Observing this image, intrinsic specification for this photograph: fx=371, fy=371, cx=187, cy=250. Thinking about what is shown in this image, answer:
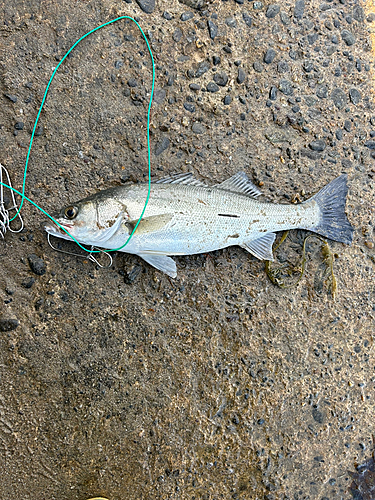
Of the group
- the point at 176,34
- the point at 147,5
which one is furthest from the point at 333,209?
the point at 147,5

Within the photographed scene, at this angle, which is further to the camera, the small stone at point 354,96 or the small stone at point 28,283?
the small stone at point 354,96

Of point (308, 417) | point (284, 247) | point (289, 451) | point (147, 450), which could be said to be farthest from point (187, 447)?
point (284, 247)

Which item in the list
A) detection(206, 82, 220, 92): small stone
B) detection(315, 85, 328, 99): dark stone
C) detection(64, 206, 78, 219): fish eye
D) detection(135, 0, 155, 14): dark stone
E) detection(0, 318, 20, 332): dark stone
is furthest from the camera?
detection(315, 85, 328, 99): dark stone

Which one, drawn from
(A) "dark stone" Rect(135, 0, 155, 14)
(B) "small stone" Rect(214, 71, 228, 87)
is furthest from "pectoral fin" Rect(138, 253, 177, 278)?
(A) "dark stone" Rect(135, 0, 155, 14)

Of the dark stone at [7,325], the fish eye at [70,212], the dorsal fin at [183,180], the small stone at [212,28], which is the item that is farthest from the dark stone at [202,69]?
the dark stone at [7,325]

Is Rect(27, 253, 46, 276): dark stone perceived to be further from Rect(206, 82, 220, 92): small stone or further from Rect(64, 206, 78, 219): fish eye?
Rect(206, 82, 220, 92): small stone

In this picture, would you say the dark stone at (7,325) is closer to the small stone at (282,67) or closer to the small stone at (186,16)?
the small stone at (186,16)

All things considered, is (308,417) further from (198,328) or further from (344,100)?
(344,100)
